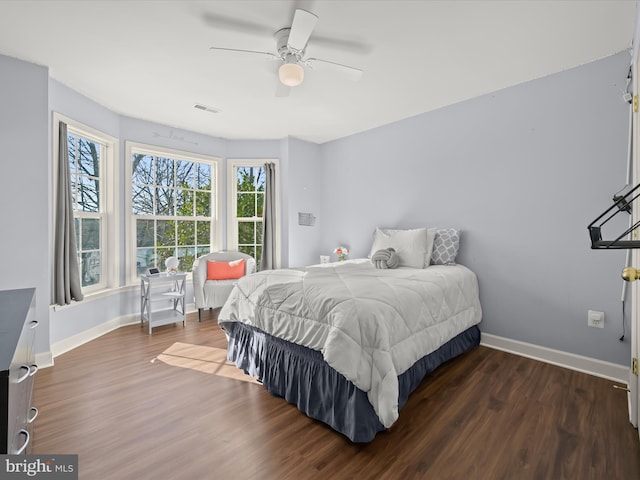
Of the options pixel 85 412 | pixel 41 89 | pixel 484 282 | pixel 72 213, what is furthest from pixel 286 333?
pixel 41 89

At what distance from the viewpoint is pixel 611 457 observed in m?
1.66

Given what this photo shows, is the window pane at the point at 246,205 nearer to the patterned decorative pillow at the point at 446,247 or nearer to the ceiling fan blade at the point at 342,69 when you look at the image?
the ceiling fan blade at the point at 342,69

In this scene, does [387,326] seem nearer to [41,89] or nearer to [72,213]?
[72,213]

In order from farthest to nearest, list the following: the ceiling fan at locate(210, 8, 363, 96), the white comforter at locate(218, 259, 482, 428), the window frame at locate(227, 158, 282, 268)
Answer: the window frame at locate(227, 158, 282, 268) → the ceiling fan at locate(210, 8, 363, 96) → the white comforter at locate(218, 259, 482, 428)

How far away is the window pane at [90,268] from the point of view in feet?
11.7

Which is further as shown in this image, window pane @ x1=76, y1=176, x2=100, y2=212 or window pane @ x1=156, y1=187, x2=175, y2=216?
window pane @ x1=156, y1=187, x2=175, y2=216

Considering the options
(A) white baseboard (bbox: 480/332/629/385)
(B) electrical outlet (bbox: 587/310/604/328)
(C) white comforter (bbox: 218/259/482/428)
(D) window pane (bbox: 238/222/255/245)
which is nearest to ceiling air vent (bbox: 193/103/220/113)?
(D) window pane (bbox: 238/222/255/245)

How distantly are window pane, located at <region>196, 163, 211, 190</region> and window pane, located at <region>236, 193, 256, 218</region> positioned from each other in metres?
0.50

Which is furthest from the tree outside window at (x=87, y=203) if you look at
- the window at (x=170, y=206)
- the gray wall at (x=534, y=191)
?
the gray wall at (x=534, y=191)

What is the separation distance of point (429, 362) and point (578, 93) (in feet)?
8.55

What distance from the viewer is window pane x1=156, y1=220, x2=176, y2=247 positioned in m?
4.34

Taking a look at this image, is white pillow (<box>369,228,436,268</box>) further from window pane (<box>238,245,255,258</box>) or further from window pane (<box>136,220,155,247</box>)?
window pane (<box>136,220,155,247</box>)

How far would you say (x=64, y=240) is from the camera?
121 inches

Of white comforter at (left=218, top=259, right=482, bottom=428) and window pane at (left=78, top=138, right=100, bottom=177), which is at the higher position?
window pane at (left=78, top=138, right=100, bottom=177)
